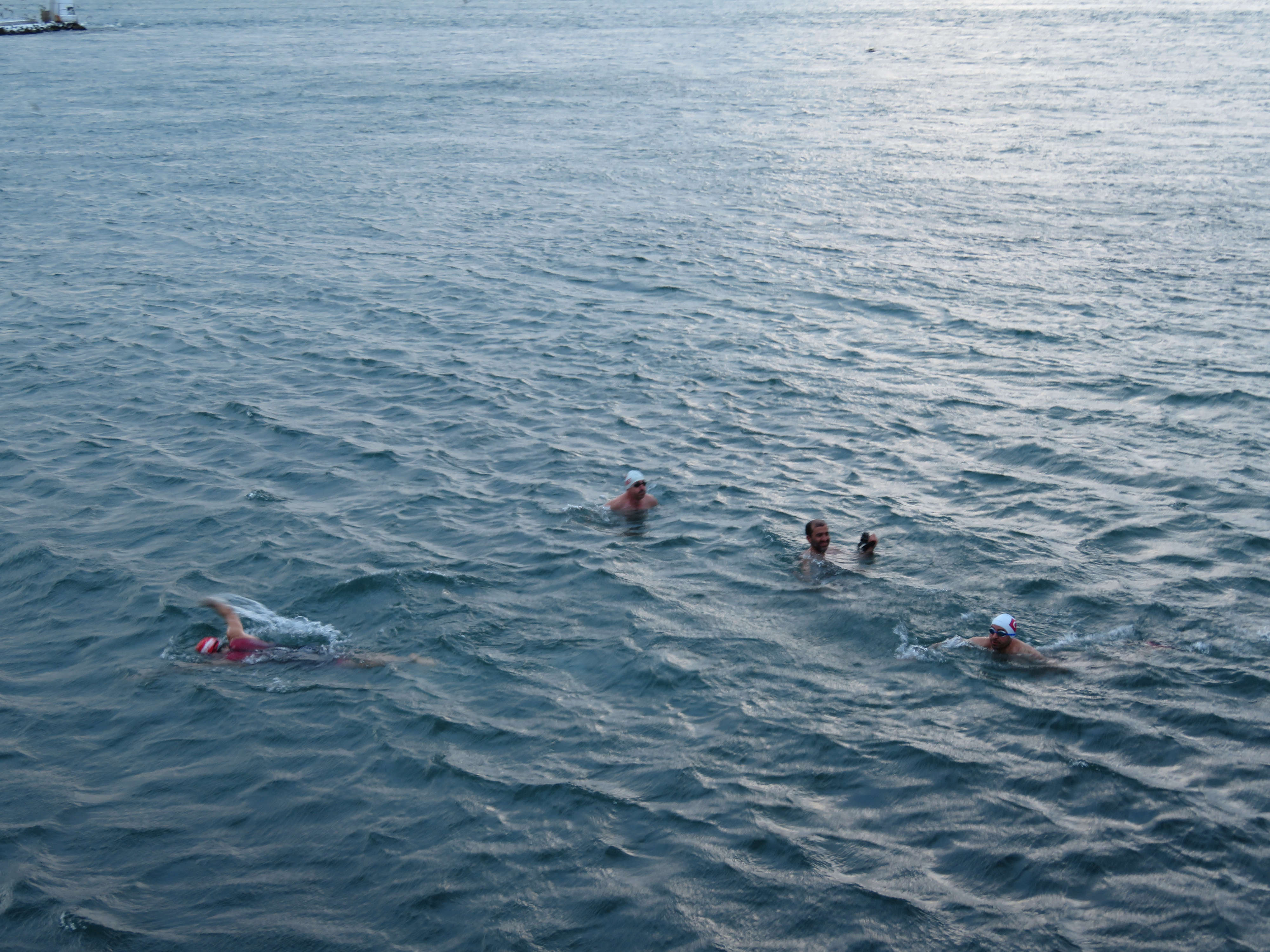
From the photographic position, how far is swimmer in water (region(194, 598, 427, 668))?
1295 centimetres

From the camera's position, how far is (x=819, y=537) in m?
14.4

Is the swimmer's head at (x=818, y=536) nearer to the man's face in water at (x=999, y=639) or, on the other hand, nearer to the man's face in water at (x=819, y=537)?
the man's face in water at (x=819, y=537)

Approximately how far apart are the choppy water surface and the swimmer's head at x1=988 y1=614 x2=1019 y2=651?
52 cm

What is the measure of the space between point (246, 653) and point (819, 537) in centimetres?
773

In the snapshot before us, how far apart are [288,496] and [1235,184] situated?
108ft

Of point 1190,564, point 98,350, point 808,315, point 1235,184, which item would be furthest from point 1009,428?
point 1235,184

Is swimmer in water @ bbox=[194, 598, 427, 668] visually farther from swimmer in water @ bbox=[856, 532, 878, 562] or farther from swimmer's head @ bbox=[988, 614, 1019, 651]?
swimmer's head @ bbox=[988, 614, 1019, 651]

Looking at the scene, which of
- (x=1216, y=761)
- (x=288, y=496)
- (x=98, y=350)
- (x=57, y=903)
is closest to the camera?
(x=57, y=903)

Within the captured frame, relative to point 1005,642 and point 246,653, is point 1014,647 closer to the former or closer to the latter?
point 1005,642

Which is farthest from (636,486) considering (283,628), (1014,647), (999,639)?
(1014,647)

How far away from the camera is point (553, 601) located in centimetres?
1416

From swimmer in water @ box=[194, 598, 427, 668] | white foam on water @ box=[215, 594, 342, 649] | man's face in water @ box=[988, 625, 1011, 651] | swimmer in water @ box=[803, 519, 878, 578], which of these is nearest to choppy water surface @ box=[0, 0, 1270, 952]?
white foam on water @ box=[215, 594, 342, 649]

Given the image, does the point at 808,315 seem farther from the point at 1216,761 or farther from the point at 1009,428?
the point at 1216,761

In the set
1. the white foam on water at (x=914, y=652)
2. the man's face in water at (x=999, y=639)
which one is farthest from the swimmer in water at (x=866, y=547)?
the man's face in water at (x=999, y=639)
